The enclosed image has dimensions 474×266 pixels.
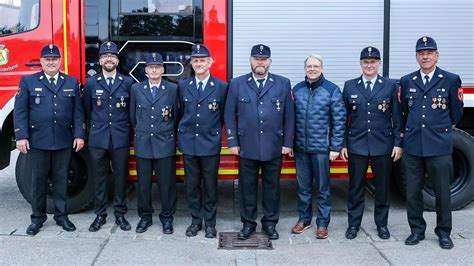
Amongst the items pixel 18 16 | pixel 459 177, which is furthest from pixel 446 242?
pixel 18 16

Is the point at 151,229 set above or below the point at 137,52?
below

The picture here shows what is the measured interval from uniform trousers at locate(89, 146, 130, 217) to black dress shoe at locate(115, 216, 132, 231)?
0.12 feet

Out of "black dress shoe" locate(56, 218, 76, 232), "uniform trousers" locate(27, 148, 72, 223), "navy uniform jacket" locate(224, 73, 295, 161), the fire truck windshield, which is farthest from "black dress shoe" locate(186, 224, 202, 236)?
the fire truck windshield

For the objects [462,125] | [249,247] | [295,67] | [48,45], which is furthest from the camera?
[462,125]

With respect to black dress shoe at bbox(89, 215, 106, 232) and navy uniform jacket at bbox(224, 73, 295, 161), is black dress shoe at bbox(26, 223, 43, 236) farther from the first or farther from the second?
navy uniform jacket at bbox(224, 73, 295, 161)

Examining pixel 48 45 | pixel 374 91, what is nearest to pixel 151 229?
pixel 48 45

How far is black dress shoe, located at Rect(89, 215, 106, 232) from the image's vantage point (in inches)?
187

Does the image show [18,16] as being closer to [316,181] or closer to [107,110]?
[107,110]

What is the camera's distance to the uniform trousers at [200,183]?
4598mm

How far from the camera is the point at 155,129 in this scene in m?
4.55

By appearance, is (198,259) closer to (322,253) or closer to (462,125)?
(322,253)

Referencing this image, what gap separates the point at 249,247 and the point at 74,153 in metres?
1.97

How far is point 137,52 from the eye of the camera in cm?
495

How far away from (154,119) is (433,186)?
242 centimetres
